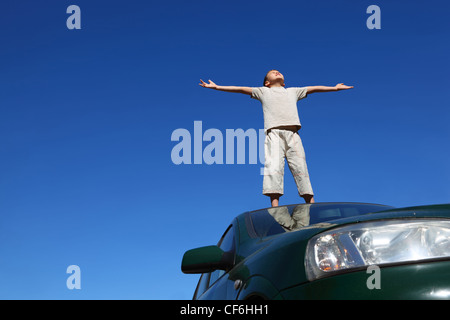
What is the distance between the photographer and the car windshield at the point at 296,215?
2551mm

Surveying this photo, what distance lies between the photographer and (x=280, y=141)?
5.70 meters

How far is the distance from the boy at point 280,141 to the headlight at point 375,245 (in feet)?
12.7

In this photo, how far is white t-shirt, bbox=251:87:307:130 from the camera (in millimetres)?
5723

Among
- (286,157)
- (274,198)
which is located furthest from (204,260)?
(286,157)

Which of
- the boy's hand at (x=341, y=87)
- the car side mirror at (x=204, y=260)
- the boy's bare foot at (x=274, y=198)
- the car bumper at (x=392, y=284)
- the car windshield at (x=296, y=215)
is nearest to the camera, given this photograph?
the car bumper at (x=392, y=284)

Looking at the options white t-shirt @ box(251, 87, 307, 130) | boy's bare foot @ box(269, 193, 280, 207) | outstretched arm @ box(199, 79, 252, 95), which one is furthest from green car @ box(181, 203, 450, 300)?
outstretched arm @ box(199, 79, 252, 95)

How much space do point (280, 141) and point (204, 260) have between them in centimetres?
358

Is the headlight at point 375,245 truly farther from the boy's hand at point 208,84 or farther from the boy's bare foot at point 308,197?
the boy's hand at point 208,84

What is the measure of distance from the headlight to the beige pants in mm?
3946

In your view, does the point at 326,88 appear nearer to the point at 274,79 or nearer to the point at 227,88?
the point at 274,79

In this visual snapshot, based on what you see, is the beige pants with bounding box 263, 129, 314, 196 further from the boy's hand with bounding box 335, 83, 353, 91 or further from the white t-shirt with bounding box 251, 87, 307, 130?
the boy's hand with bounding box 335, 83, 353, 91

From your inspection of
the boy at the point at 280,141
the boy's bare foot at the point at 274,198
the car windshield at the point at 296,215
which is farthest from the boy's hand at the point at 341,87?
the car windshield at the point at 296,215
